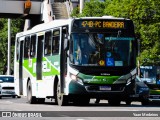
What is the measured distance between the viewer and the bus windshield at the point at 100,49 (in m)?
27.3

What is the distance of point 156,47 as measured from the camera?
41.0m

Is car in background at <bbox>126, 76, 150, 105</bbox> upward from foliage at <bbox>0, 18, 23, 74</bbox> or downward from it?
upward

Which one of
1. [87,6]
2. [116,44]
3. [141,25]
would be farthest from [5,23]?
[116,44]

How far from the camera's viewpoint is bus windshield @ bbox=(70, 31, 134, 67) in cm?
2731

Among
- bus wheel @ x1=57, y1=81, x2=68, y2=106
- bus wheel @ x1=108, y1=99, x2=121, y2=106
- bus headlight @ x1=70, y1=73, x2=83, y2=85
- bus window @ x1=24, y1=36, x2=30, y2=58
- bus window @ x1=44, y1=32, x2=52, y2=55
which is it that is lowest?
bus wheel @ x1=108, y1=99, x2=121, y2=106

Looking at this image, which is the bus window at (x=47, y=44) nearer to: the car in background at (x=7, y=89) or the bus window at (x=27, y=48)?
the bus window at (x=27, y=48)

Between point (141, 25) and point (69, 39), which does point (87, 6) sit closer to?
point (141, 25)

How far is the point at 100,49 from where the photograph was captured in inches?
1082

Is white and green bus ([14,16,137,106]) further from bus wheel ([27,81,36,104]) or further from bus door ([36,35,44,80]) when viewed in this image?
bus wheel ([27,81,36,104])

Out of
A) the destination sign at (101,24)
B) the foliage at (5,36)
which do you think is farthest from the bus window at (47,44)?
the foliage at (5,36)

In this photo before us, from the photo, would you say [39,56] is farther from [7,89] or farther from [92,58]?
[7,89]

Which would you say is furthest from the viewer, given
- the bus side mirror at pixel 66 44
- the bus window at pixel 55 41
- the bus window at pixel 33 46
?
the bus window at pixel 33 46

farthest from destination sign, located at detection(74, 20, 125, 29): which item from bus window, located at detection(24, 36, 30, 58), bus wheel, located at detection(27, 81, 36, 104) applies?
bus wheel, located at detection(27, 81, 36, 104)

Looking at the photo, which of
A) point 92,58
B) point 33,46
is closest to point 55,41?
point 92,58
